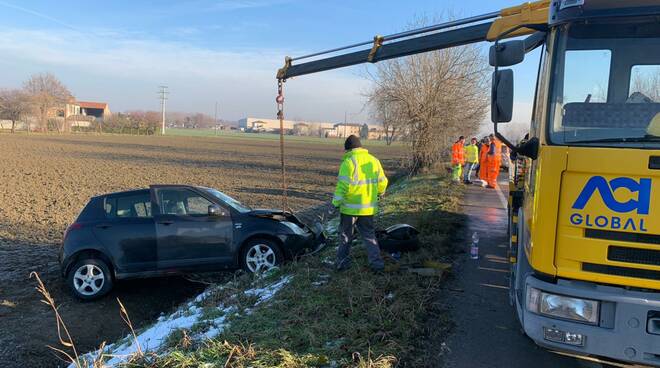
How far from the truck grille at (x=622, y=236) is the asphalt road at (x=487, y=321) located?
1.57 meters

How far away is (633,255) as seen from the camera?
10.1 ft

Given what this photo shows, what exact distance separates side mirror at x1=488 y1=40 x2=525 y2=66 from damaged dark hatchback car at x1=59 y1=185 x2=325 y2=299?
15.1 feet

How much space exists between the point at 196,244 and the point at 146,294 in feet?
3.72

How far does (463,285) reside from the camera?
621 cm

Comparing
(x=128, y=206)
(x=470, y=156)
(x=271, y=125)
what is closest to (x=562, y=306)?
(x=128, y=206)

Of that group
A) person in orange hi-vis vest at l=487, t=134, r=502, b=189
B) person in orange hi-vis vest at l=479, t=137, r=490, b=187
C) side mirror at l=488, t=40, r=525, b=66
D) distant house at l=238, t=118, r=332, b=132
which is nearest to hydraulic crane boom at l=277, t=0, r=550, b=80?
side mirror at l=488, t=40, r=525, b=66

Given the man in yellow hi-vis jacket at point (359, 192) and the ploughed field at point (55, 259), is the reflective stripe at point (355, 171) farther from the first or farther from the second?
the ploughed field at point (55, 259)

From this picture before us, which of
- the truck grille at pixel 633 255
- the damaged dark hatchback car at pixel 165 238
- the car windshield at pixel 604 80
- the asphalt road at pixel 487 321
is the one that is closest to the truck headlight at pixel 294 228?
the damaged dark hatchback car at pixel 165 238

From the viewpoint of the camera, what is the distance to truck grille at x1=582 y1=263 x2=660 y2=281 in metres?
3.04

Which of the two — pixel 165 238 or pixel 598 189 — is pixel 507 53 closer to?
pixel 598 189

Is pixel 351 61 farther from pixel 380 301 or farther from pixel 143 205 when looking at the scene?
pixel 380 301

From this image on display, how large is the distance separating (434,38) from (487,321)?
4191 millimetres

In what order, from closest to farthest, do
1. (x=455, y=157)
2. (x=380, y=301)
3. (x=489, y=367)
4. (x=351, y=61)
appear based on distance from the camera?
(x=489, y=367), (x=380, y=301), (x=351, y=61), (x=455, y=157)

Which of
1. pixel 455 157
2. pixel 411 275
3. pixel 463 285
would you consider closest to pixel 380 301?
pixel 411 275
